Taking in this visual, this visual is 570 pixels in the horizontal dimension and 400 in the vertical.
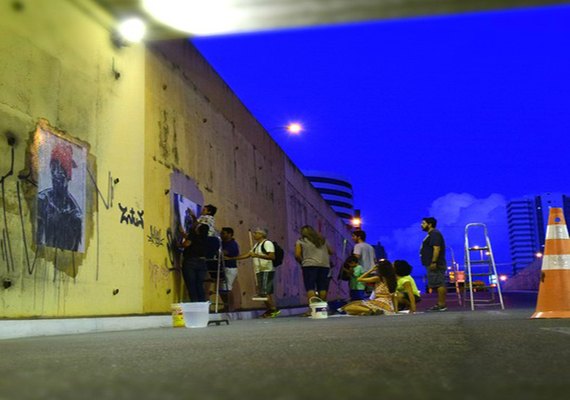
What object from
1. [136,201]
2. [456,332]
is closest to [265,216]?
[136,201]

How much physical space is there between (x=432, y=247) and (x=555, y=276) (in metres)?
4.65

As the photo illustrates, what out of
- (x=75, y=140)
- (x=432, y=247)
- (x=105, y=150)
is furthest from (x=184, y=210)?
(x=432, y=247)

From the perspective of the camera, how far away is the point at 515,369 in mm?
3059

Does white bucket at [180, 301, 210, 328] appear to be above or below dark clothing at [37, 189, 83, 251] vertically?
below

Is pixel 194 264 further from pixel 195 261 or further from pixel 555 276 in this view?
pixel 555 276

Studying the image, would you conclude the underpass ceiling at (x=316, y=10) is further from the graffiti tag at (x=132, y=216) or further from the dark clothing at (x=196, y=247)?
the dark clothing at (x=196, y=247)

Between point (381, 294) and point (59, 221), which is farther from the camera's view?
point (381, 294)

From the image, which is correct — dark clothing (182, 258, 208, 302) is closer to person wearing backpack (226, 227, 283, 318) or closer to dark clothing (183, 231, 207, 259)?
dark clothing (183, 231, 207, 259)

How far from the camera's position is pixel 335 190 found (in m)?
133

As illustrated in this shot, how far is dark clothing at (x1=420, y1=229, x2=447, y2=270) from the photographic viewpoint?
1177 cm

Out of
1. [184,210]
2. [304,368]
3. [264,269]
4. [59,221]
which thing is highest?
[184,210]

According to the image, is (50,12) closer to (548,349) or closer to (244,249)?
(548,349)

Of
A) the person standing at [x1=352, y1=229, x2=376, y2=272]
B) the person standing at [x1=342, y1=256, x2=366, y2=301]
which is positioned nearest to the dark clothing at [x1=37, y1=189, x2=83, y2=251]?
the person standing at [x1=342, y1=256, x2=366, y2=301]

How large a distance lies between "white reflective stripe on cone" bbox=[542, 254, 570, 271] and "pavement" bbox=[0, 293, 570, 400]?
2.15m
